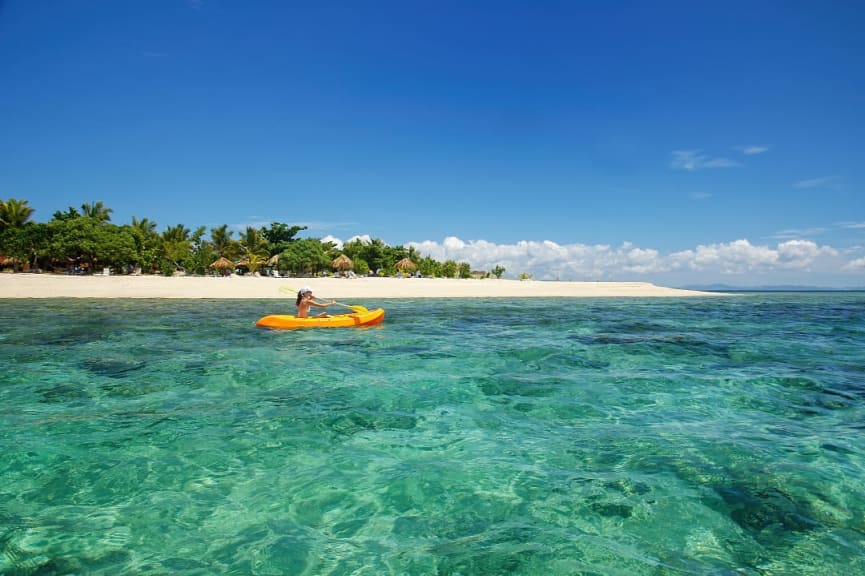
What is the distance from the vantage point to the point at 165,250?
59031 millimetres

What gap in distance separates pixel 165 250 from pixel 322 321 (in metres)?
52.9

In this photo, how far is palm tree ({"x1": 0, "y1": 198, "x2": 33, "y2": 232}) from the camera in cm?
5219

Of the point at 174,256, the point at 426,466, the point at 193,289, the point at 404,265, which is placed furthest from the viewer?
the point at 404,265

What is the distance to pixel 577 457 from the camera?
5.25m

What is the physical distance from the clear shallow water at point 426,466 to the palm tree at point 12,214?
56657 mm

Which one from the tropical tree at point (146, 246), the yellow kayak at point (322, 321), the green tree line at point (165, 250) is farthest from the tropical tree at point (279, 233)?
the yellow kayak at point (322, 321)

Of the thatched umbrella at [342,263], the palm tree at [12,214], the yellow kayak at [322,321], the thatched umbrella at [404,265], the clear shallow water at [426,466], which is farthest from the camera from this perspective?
the thatched umbrella at [404,265]

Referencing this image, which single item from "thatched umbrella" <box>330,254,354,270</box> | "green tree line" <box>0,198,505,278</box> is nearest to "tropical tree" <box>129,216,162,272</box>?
"green tree line" <box>0,198,505,278</box>

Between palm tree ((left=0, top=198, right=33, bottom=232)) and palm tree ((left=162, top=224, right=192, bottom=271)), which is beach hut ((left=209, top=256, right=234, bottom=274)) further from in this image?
palm tree ((left=0, top=198, right=33, bottom=232))

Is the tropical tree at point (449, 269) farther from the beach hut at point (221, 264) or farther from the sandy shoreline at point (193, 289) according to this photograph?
the beach hut at point (221, 264)

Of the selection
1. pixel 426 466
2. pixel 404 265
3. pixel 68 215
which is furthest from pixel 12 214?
pixel 426 466

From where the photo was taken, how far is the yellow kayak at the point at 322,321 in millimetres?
15602

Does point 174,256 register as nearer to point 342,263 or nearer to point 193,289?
point 342,263

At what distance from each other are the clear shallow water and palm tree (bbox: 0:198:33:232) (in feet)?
186
